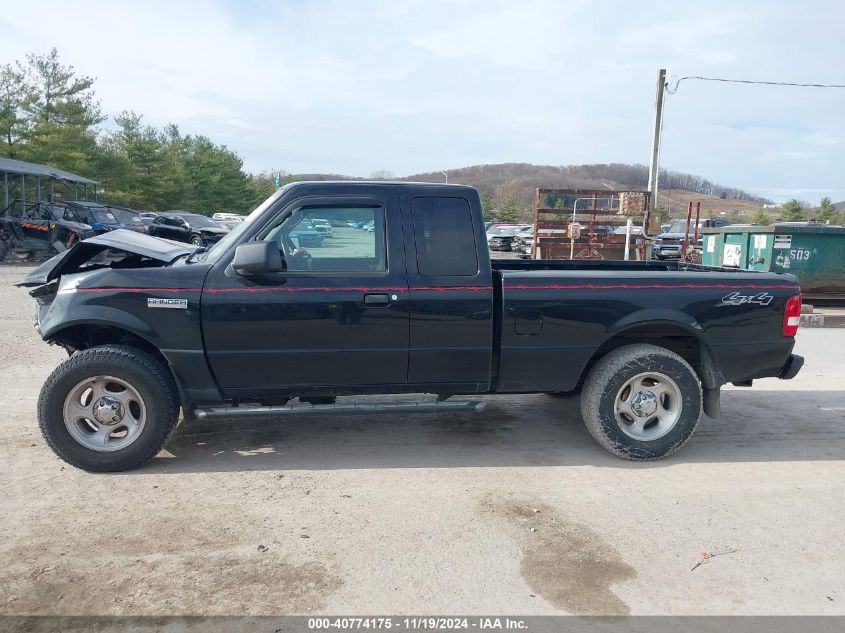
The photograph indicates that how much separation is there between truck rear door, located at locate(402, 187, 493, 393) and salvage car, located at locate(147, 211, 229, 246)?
21.4 meters

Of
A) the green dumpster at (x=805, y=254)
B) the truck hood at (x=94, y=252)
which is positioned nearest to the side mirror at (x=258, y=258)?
the truck hood at (x=94, y=252)

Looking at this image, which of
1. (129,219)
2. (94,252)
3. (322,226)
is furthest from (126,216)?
(322,226)

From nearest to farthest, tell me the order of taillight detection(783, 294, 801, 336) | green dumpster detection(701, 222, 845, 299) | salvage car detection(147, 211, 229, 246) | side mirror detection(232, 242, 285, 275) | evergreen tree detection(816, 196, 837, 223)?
side mirror detection(232, 242, 285, 275) → taillight detection(783, 294, 801, 336) → green dumpster detection(701, 222, 845, 299) → salvage car detection(147, 211, 229, 246) → evergreen tree detection(816, 196, 837, 223)

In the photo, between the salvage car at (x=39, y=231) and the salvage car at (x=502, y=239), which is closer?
the salvage car at (x=39, y=231)

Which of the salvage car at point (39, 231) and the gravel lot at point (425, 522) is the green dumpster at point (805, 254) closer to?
the gravel lot at point (425, 522)

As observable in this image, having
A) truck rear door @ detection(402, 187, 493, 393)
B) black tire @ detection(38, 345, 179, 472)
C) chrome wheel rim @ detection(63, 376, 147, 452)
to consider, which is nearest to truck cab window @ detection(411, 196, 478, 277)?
truck rear door @ detection(402, 187, 493, 393)

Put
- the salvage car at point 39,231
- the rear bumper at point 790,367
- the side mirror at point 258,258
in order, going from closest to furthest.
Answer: the side mirror at point 258,258 → the rear bumper at point 790,367 → the salvage car at point 39,231

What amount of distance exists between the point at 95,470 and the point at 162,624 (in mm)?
1918

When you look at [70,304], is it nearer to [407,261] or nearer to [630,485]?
[407,261]

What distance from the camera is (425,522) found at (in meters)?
3.79

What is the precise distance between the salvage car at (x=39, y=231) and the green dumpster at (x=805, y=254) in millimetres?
17055

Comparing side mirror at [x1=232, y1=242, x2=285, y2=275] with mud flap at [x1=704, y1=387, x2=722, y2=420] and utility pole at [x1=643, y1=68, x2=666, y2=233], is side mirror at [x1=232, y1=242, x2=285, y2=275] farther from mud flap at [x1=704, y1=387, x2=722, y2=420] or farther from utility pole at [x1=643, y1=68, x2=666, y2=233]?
utility pole at [x1=643, y1=68, x2=666, y2=233]

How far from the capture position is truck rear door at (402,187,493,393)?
4531 millimetres

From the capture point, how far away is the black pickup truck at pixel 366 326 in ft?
14.3
